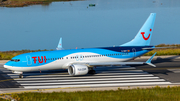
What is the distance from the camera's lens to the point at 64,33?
93.4 m

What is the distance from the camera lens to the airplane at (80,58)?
37844mm

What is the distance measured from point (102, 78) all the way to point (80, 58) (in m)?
4.41

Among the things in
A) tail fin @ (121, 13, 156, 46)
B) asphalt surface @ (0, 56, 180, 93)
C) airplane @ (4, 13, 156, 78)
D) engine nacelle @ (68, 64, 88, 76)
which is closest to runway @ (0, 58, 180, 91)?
asphalt surface @ (0, 56, 180, 93)

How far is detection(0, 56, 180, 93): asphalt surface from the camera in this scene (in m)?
35.7

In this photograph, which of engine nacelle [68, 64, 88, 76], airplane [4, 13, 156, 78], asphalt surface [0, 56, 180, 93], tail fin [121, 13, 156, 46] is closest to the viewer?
asphalt surface [0, 56, 180, 93]

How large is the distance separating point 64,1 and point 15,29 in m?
83.5

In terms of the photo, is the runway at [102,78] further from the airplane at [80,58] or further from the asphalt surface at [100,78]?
the airplane at [80,58]

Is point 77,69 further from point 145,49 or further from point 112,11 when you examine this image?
point 112,11

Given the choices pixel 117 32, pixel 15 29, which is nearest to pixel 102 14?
pixel 117 32

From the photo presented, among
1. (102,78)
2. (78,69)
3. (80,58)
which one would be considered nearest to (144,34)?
(102,78)

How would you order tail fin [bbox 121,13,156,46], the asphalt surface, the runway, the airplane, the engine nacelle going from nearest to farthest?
the asphalt surface
the runway
the airplane
the engine nacelle
tail fin [bbox 121,13,156,46]

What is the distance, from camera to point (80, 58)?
40.4 m

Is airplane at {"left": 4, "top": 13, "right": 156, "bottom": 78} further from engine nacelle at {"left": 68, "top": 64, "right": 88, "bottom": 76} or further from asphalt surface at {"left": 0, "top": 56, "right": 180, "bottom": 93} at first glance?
asphalt surface at {"left": 0, "top": 56, "right": 180, "bottom": 93}

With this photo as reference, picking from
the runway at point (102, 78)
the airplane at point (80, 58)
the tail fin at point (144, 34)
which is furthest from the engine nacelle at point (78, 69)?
the tail fin at point (144, 34)
